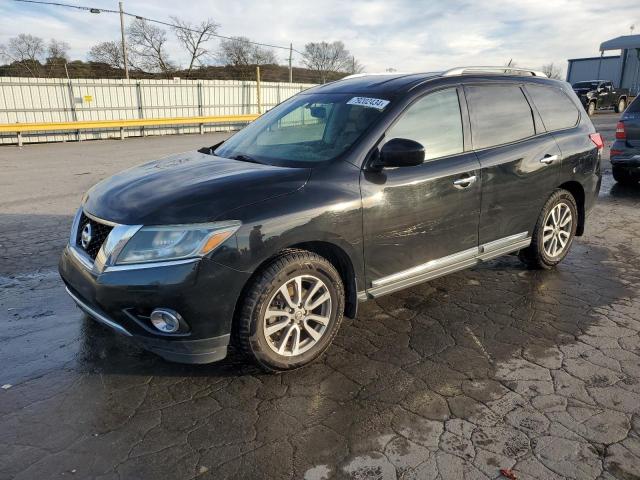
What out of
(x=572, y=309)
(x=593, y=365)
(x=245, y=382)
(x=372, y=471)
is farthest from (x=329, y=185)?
(x=572, y=309)

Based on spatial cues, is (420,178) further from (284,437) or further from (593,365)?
(284,437)

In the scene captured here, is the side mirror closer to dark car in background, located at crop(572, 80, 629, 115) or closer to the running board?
the running board

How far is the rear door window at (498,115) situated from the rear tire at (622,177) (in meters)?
5.78

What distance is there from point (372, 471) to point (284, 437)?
0.50 metres

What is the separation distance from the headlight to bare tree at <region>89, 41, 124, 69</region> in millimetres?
64268

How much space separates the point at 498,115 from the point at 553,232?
1.38 m

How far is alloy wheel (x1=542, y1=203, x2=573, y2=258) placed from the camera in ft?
15.6

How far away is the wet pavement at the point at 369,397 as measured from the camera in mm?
2391

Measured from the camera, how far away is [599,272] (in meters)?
4.98

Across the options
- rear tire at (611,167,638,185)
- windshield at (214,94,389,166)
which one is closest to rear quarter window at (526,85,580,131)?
windshield at (214,94,389,166)

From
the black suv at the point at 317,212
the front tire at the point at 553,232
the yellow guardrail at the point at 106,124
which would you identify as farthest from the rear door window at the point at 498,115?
the yellow guardrail at the point at 106,124

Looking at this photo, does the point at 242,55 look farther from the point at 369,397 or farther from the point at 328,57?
the point at 369,397

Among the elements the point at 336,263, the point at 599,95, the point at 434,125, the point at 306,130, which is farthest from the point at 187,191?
the point at 599,95

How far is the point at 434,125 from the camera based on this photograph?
3762 mm
